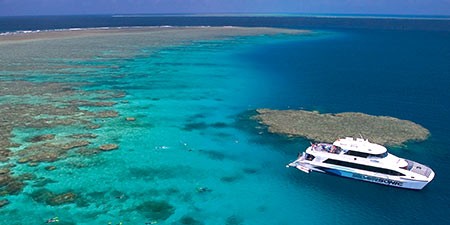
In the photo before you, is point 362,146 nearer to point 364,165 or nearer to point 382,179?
point 364,165

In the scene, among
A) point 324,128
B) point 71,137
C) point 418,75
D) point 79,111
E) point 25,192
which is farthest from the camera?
point 418,75

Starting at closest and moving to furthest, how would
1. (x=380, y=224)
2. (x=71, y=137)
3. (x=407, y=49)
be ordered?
(x=380, y=224), (x=71, y=137), (x=407, y=49)

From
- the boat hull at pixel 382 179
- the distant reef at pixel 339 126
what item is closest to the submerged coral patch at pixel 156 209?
the boat hull at pixel 382 179

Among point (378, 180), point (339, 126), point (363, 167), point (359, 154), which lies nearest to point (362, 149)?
point (359, 154)

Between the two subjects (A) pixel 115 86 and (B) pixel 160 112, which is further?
(A) pixel 115 86

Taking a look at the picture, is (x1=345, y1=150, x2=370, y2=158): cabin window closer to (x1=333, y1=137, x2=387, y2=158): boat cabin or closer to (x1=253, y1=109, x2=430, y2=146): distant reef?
(x1=333, y1=137, x2=387, y2=158): boat cabin

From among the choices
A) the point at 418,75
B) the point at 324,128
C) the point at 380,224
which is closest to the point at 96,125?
the point at 324,128

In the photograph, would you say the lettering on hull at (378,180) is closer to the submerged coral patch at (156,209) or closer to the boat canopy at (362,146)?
the boat canopy at (362,146)

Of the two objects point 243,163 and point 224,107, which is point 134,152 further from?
point 224,107
